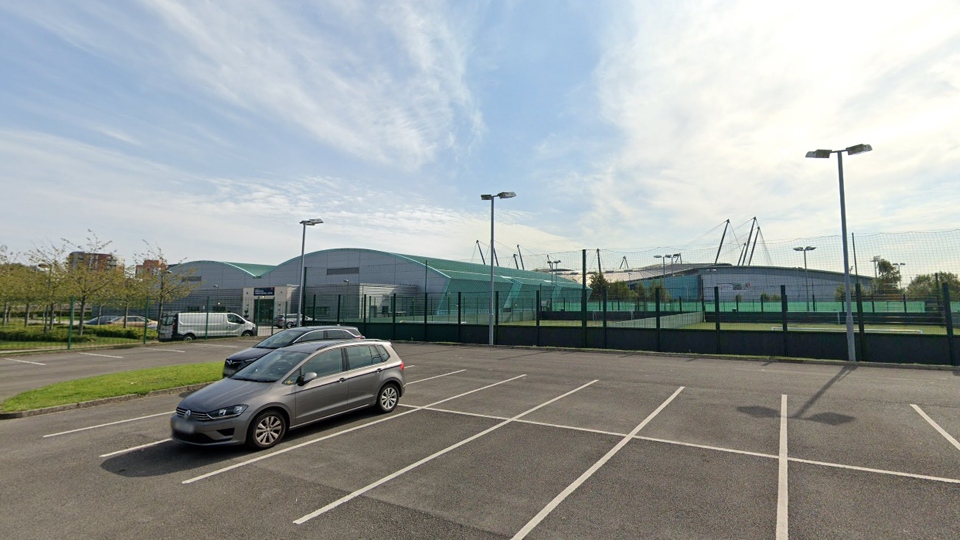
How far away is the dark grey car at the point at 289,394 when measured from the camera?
6.06m

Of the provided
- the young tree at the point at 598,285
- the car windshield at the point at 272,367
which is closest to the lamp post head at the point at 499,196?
the young tree at the point at 598,285

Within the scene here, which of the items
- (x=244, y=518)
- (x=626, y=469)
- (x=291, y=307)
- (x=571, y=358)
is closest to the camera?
(x=244, y=518)

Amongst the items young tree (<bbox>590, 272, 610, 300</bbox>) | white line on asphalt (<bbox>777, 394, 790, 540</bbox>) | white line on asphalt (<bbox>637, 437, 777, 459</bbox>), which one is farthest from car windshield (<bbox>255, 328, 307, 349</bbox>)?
young tree (<bbox>590, 272, 610, 300</bbox>)

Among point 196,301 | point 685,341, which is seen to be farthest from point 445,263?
point 685,341

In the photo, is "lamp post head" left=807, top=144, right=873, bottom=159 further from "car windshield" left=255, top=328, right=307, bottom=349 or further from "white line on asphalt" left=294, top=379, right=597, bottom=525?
"car windshield" left=255, top=328, right=307, bottom=349

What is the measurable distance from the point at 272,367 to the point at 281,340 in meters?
6.40

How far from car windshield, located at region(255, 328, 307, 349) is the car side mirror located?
6.51 m

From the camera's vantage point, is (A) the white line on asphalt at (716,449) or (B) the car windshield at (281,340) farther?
(B) the car windshield at (281,340)

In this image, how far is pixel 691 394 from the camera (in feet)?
32.7

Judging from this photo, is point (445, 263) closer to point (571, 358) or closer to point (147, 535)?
point (571, 358)

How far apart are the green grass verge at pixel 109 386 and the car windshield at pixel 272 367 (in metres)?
4.52

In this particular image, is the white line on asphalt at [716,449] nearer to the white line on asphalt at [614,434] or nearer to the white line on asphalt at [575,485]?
the white line on asphalt at [614,434]

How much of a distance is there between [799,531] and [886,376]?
11.8 meters

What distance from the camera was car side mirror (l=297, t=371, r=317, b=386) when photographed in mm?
6910
